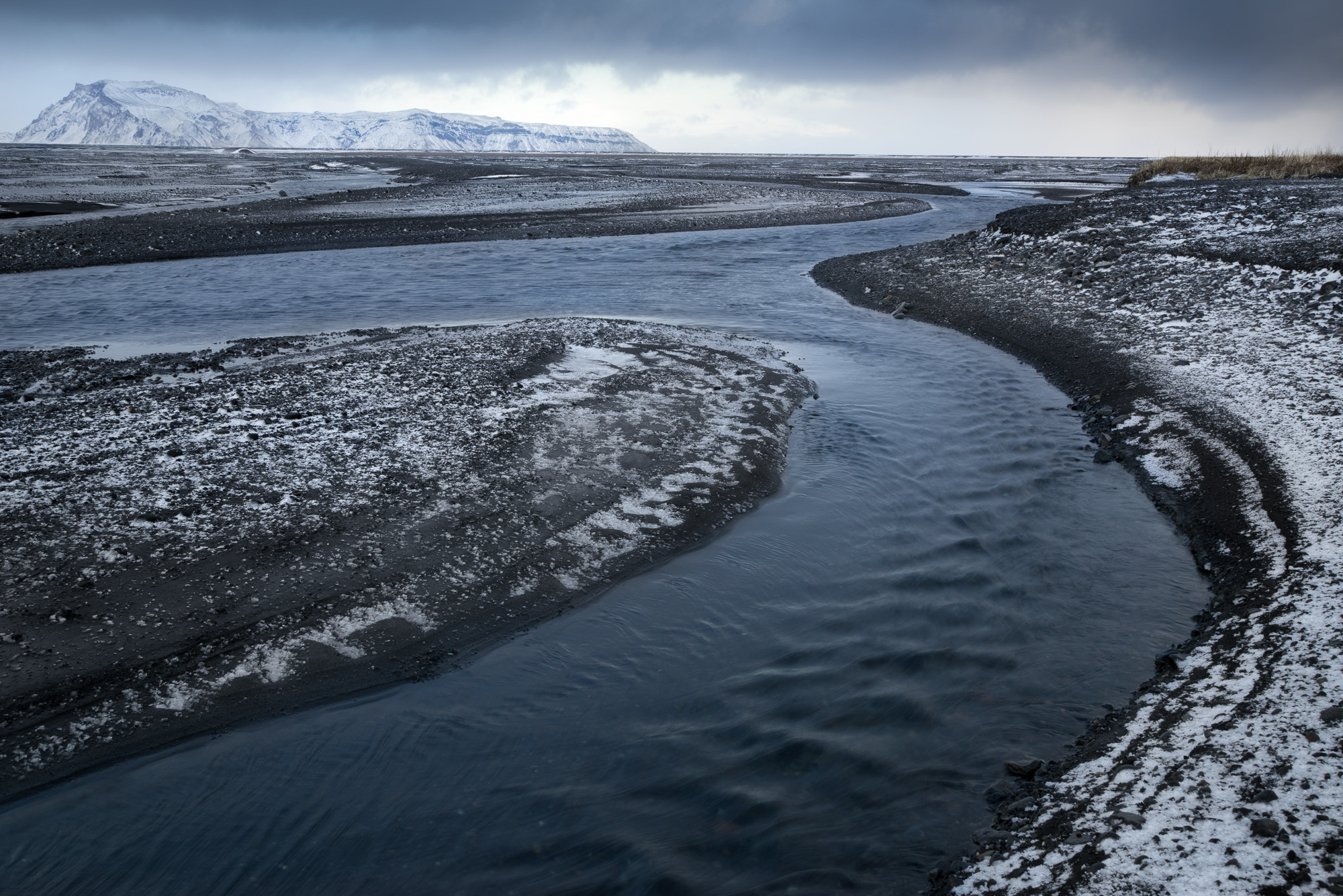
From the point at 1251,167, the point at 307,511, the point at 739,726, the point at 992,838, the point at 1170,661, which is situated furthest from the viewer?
the point at 1251,167

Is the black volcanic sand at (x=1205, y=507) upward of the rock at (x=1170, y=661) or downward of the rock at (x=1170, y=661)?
upward

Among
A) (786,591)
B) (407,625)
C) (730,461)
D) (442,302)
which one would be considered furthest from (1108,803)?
(442,302)

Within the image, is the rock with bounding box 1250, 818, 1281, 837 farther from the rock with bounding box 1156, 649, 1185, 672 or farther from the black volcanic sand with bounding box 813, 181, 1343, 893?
the rock with bounding box 1156, 649, 1185, 672

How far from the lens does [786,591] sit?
6.64m

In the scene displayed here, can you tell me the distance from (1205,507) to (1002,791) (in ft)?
16.4

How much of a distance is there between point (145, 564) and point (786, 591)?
525cm

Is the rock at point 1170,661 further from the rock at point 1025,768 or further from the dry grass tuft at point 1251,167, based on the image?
the dry grass tuft at point 1251,167

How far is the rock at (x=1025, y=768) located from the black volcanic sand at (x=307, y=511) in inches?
132

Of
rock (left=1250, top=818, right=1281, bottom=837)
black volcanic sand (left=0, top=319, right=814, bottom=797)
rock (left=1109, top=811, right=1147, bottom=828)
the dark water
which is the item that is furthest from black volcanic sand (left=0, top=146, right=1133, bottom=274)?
rock (left=1250, top=818, right=1281, bottom=837)

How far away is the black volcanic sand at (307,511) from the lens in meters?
5.30

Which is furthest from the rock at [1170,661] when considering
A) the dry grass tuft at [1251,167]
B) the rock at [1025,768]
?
the dry grass tuft at [1251,167]

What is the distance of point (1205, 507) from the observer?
7.81 metres

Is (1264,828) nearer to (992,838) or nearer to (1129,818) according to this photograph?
(1129,818)

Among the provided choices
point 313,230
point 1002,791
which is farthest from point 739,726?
point 313,230
